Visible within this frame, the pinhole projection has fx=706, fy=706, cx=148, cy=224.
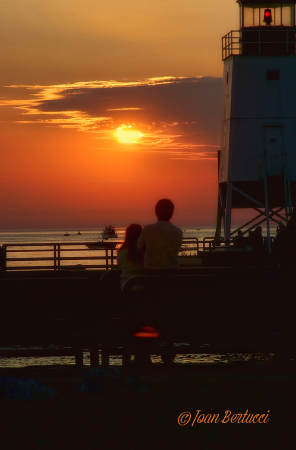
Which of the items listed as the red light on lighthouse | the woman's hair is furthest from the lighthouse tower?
the woman's hair

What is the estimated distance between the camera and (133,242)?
28.8 feet

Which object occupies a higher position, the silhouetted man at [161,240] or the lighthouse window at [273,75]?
the lighthouse window at [273,75]

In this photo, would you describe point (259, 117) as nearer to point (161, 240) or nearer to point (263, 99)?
point (263, 99)

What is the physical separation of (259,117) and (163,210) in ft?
87.5

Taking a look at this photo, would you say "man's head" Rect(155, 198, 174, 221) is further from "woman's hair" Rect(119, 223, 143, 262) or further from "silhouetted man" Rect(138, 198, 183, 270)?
"woman's hair" Rect(119, 223, 143, 262)

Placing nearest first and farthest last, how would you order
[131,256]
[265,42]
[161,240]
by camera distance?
1. [161,240]
2. [131,256]
3. [265,42]

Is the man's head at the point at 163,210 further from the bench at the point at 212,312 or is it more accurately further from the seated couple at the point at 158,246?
the bench at the point at 212,312

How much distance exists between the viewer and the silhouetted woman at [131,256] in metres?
8.61

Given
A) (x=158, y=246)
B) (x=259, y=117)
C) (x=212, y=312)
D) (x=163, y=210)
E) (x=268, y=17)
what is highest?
(x=268, y=17)

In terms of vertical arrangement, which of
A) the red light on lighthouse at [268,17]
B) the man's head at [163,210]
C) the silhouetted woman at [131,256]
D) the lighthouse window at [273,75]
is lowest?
the silhouetted woman at [131,256]

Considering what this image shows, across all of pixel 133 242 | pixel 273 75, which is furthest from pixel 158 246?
pixel 273 75

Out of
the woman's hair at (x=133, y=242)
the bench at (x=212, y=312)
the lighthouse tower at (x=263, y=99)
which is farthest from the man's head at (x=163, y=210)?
the lighthouse tower at (x=263, y=99)

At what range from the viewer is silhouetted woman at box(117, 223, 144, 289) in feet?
28.2

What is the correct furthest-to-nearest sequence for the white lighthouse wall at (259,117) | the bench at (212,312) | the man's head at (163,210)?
1. the white lighthouse wall at (259,117)
2. the man's head at (163,210)
3. the bench at (212,312)
